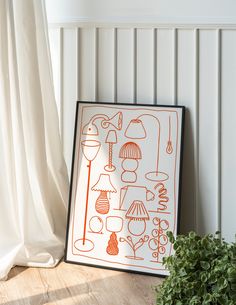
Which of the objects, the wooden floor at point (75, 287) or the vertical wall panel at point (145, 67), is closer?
the wooden floor at point (75, 287)

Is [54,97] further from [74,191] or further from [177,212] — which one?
[177,212]

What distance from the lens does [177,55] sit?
246cm

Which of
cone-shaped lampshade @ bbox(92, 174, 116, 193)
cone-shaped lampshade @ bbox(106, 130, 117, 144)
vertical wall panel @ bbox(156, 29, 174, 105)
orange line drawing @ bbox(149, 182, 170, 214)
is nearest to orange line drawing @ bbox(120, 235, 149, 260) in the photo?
orange line drawing @ bbox(149, 182, 170, 214)

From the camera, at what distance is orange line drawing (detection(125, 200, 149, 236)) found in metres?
2.42

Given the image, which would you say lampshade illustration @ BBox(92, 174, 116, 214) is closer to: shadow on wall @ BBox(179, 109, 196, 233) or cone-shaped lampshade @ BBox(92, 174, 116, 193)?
cone-shaped lampshade @ BBox(92, 174, 116, 193)

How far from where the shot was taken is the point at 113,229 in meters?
2.46

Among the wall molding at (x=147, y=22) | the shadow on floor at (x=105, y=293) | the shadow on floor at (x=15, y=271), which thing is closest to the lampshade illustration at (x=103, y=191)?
the shadow on floor at (x=105, y=293)

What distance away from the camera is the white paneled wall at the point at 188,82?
2439mm

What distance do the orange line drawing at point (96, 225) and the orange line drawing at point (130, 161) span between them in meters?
0.21

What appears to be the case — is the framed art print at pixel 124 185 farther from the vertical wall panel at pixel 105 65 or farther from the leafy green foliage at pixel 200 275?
the leafy green foliage at pixel 200 275

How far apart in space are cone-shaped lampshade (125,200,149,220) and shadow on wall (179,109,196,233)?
0.19m

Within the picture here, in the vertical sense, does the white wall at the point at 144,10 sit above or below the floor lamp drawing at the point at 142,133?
above

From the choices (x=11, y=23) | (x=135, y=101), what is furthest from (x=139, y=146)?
(x=11, y=23)

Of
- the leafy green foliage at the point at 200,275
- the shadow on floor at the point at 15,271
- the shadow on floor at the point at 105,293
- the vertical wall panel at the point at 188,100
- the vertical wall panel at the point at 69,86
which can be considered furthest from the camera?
the vertical wall panel at the point at 69,86
